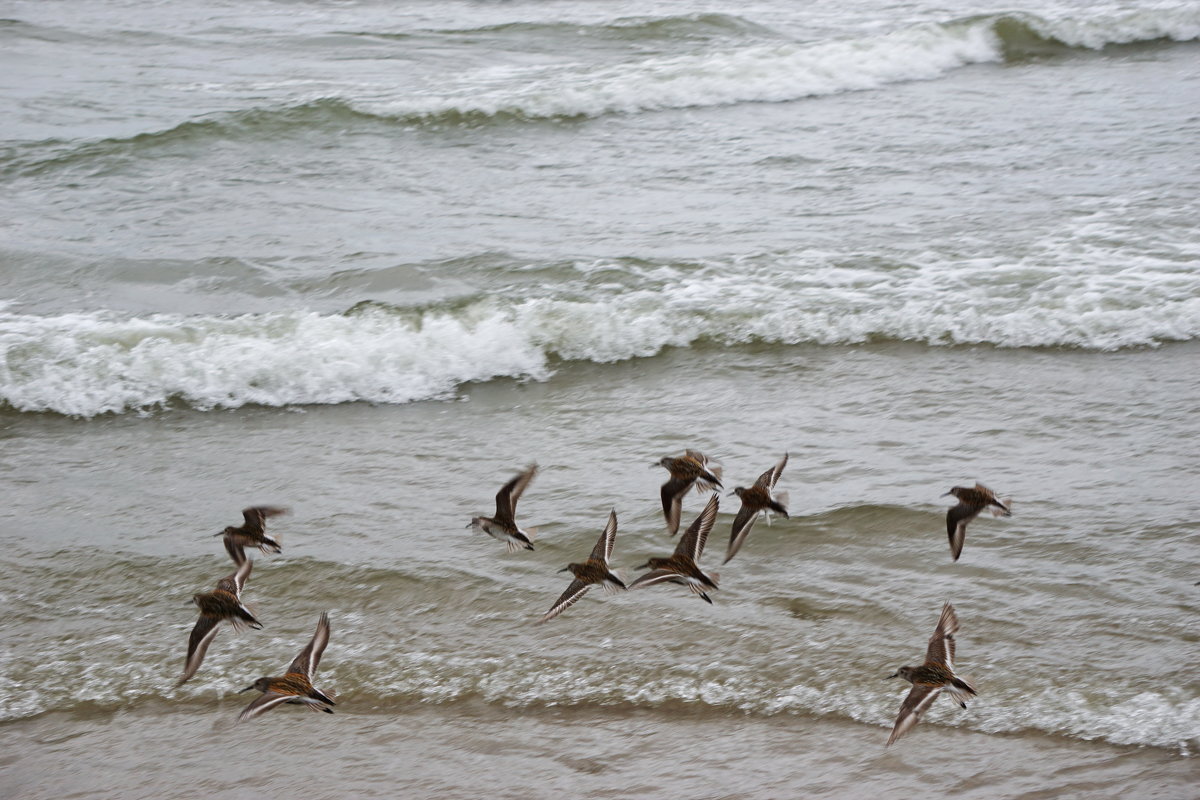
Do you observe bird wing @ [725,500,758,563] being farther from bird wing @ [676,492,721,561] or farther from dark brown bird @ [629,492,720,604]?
dark brown bird @ [629,492,720,604]

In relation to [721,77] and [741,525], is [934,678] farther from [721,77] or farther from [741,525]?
[721,77]

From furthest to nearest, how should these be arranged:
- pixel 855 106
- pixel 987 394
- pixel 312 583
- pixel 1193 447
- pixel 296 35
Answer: pixel 296 35 → pixel 855 106 → pixel 987 394 → pixel 1193 447 → pixel 312 583

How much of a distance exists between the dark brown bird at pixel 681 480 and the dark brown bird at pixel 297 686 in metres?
1.30

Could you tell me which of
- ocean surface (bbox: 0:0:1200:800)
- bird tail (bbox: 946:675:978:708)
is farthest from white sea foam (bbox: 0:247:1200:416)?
bird tail (bbox: 946:675:978:708)

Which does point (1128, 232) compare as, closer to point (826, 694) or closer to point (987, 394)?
point (987, 394)

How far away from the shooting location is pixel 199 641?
13.7 feet

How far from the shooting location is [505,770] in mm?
4035

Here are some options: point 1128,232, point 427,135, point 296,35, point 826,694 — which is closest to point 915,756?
point 826,694

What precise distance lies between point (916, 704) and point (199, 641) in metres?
2.18

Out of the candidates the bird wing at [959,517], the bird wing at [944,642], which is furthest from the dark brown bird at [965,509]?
the bird wing at [944,642]

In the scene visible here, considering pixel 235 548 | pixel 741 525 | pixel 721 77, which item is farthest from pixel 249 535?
pixel 721 77

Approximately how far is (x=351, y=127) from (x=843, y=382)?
6.85 m

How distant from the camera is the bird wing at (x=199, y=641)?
13.3ft

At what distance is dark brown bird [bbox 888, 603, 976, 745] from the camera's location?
11.9ft
